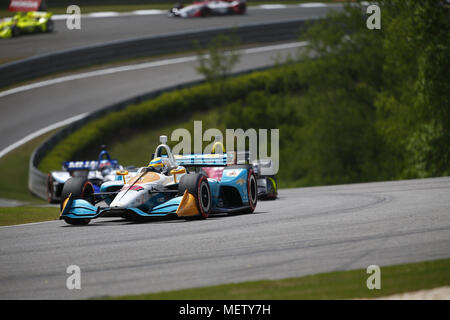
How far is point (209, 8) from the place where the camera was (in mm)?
54188

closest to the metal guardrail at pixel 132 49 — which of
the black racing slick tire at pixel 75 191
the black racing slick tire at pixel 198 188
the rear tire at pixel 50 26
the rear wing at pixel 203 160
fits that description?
the rear tire at pixel 50 26

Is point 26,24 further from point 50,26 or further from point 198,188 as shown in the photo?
point 198,188

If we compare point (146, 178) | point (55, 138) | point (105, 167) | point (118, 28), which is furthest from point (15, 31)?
point (146, 178)

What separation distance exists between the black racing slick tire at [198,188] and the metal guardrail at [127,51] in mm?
15887

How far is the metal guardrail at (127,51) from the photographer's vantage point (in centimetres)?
3356

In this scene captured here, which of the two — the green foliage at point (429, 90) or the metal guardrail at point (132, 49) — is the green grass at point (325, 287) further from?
the metal guardrail at point (132, 49)

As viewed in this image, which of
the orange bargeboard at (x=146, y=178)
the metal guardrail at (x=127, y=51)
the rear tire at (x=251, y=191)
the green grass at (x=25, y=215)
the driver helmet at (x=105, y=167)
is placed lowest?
the green grass at (x=25, y=215)

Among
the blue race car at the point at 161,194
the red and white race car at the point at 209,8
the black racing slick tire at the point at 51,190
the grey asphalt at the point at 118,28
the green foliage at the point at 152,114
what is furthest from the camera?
the red and white race car at the point at 209,8

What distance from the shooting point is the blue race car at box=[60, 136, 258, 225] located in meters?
12.6

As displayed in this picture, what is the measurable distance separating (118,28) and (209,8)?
909 centimetres

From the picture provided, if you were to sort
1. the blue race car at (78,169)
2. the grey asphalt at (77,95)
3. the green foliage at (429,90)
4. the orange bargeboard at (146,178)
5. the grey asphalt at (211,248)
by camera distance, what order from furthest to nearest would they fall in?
1. the grey asphalt at (77,95)
2. the green foliage at (429,90)
3. the blue race car at (78,169)
4. the orange bargeboard at (146,178)
5. the grey asphalt at (211,248)

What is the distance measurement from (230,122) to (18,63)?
1160cm

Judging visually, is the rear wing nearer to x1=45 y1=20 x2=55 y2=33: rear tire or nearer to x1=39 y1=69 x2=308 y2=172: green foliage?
x1=39 y1=69 x2=308 y2=172: green foliage
